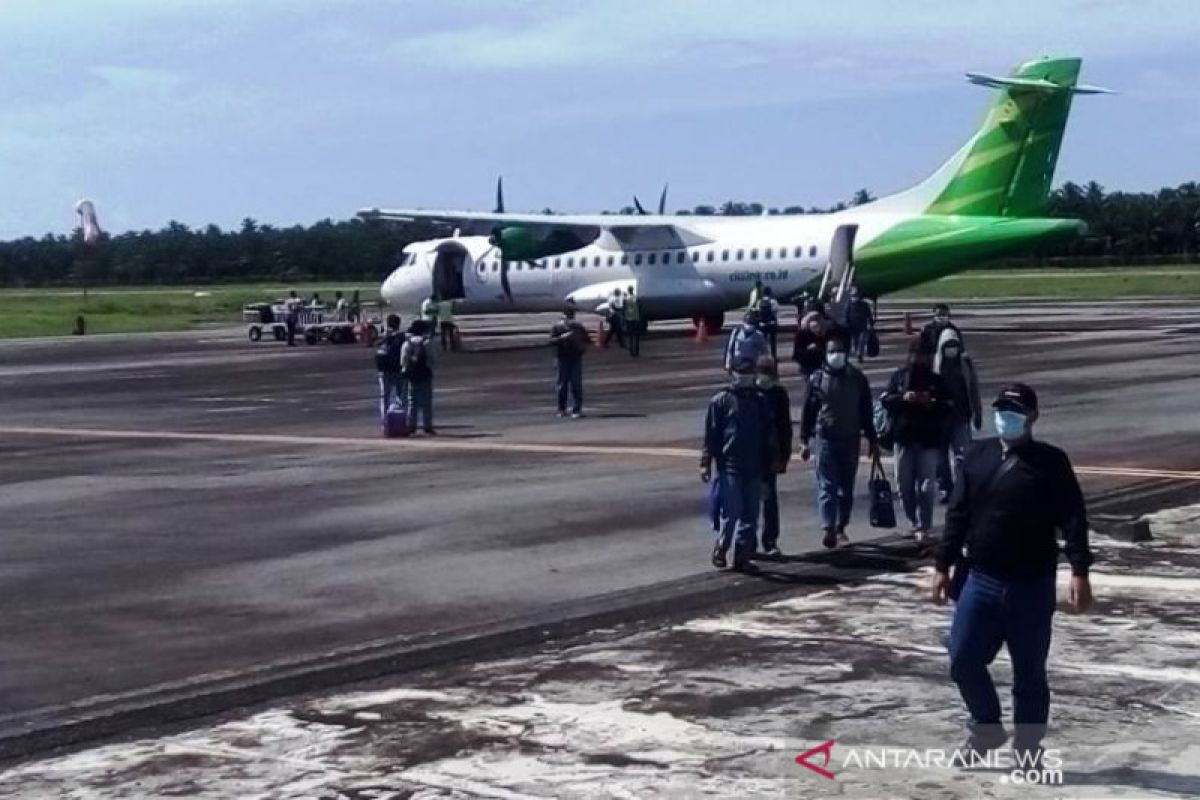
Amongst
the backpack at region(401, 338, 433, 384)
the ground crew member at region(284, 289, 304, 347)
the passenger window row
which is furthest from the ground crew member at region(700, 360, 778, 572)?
the ground crew member at region(284, 289, 304, 347)

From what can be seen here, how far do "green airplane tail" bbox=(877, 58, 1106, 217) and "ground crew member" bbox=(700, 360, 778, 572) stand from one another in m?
35.6

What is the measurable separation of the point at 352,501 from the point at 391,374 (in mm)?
7447

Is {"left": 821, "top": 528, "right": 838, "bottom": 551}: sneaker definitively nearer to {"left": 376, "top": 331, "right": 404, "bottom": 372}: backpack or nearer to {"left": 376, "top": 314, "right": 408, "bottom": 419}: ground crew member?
{"left": 376, "top": 314, "right": 408, "bottom": 419}: ground crew member

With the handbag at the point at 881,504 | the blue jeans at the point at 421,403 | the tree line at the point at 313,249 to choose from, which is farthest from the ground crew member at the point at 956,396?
the tree line at the point at 313,249

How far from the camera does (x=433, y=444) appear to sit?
2470 cm

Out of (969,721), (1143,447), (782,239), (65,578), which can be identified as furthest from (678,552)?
(782,239)

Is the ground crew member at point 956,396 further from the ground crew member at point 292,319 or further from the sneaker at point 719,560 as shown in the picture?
the ground crew member at point 292,319

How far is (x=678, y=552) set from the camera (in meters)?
15.2

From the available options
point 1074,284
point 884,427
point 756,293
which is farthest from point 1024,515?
point 1074,284

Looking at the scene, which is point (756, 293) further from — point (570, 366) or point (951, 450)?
point (951, 450)

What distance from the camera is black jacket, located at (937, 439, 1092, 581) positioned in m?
8.20

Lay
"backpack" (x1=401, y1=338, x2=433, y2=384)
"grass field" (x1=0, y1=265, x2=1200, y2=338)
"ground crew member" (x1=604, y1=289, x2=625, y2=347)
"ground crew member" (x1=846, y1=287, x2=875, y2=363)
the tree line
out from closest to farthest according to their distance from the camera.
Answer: "backpack" (x1=401, y1=338, x2=433, y2=384) → "ground crew member" (x1=846, y1=287, x2=875, y2=363) → "ground crew member" (x1=604, y1=289, x2=625, y2=347) → "grass field" (x1=0, y1=265, x2=1200, y2=338) → the tree line

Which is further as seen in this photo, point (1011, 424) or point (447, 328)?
point (447, 328)

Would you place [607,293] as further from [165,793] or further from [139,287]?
[139,287]
